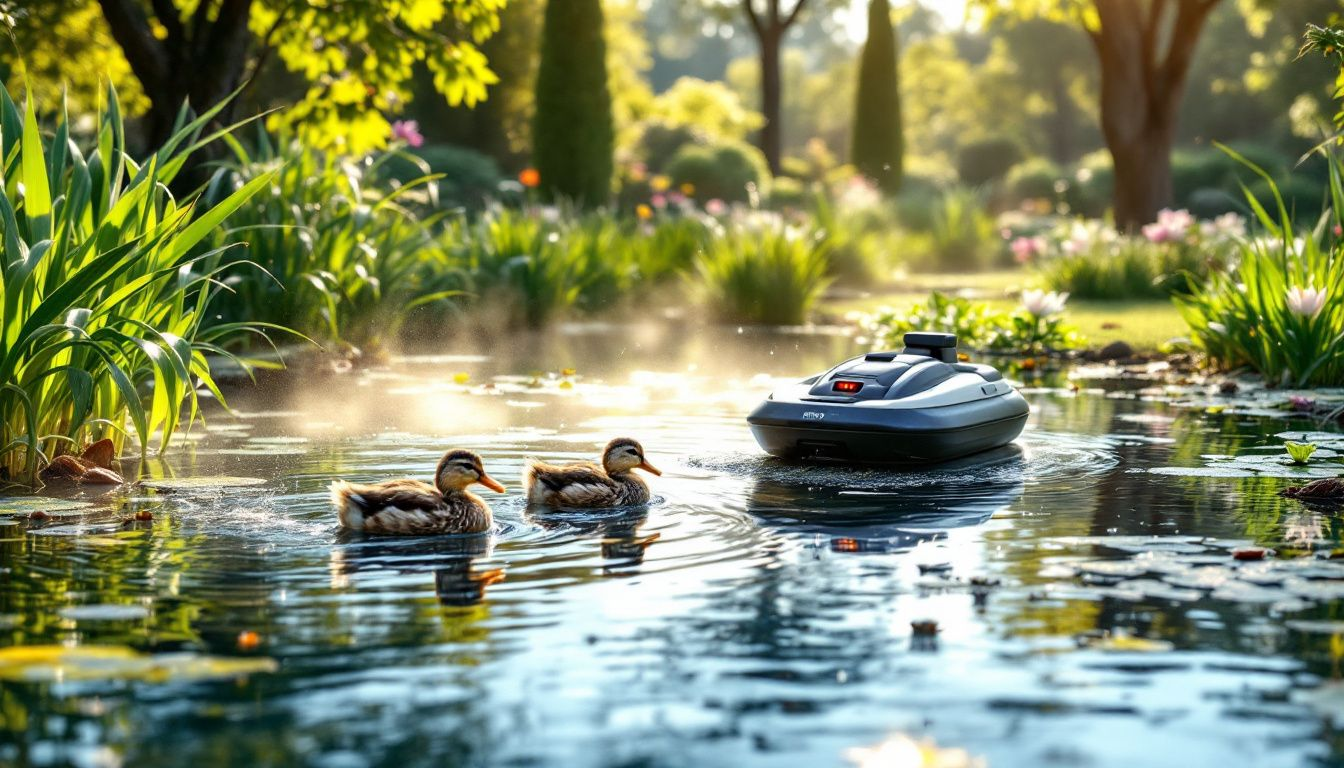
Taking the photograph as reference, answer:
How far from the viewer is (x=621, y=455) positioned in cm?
795

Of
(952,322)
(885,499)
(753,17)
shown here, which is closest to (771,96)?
(753,17)

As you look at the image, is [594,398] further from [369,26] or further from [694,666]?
[694,666]

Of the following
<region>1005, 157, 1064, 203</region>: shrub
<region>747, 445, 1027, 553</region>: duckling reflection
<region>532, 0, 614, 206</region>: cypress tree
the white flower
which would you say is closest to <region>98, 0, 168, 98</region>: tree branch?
<region>747, 445, 1027, 553</region>: duckling reflection

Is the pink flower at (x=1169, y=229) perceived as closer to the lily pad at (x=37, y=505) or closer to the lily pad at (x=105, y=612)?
the lily pad at (x=37, y=505)

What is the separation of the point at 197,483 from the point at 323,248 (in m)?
6.18

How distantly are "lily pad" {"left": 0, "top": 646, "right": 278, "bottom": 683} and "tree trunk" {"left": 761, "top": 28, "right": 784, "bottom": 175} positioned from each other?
38.6 meters

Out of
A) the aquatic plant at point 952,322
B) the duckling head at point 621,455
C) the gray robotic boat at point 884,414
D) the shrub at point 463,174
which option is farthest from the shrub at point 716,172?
the duckling head at point 621,455

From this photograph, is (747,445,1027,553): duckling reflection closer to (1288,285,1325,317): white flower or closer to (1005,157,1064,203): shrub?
(1288,285,1325,317): white flower

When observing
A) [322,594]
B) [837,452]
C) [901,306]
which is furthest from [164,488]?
[901,306]

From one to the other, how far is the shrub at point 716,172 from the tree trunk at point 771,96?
16.1 feet

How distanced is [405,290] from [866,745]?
12.4 meters

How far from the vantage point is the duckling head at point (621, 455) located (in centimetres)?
795

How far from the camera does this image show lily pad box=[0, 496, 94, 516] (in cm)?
752

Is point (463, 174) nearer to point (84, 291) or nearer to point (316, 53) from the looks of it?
point (316, 53)
